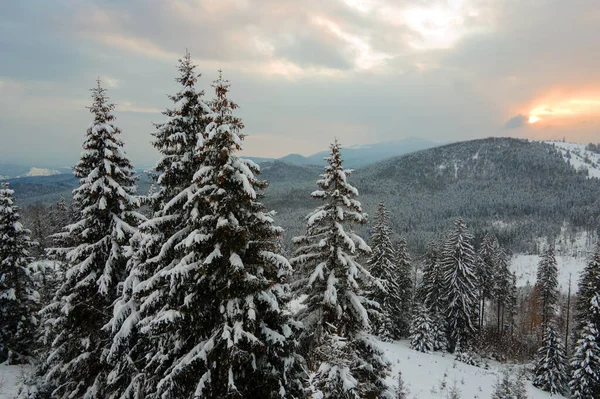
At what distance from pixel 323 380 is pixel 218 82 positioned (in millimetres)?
9009

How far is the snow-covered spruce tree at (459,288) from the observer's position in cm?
3778

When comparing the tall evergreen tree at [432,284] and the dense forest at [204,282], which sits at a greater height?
the dense forest at [204,282]

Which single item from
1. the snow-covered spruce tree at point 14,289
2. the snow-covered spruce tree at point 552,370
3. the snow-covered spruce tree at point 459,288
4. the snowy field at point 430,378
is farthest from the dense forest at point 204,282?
the snow-covered spruce tree at point 459,288

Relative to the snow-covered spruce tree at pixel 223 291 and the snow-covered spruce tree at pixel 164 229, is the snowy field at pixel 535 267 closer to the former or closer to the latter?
the snow-covered spruce tree at pixel 223 291

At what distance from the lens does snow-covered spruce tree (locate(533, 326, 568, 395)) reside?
3186 centimetres

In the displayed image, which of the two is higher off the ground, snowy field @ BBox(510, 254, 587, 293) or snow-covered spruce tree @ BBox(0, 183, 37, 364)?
snow-covered spruce tree @ BBox(0, 183, 37, 364)

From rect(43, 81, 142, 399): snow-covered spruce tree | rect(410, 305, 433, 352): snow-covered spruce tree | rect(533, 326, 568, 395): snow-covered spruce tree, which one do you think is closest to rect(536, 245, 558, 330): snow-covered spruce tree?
rect(533, 326, 568, 395): snow-covered spruce tree

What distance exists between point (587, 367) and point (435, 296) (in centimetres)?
1546

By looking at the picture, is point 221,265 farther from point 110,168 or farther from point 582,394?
point 582,394

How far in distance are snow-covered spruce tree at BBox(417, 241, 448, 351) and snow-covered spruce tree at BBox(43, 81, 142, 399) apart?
35495mm

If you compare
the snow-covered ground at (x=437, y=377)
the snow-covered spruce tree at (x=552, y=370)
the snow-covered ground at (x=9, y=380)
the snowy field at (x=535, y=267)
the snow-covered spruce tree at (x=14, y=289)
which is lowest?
the snowy field at (x=535, y=267)

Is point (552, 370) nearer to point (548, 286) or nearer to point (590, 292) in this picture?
point (590, 292)

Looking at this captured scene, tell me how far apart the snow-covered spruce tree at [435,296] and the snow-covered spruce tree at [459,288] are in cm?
92

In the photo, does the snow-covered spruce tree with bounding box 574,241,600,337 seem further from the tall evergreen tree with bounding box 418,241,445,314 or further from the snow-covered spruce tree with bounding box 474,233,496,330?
the snow-covered spruce tree with bounding box 474,233,496,330
